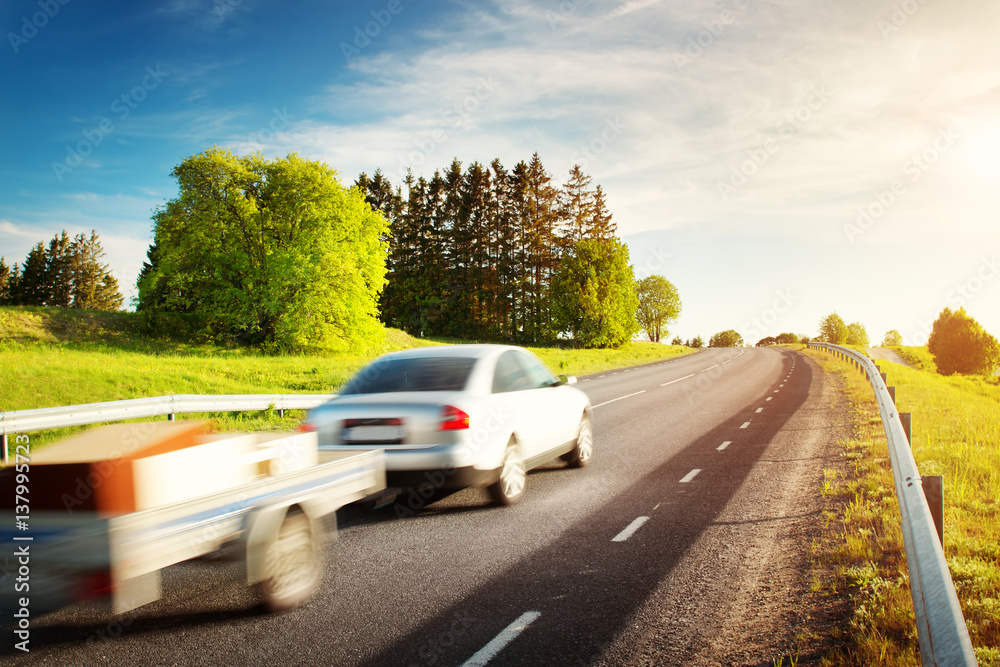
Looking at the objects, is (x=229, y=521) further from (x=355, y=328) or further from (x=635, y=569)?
(x=355, y=328)

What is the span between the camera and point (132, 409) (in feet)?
36.9

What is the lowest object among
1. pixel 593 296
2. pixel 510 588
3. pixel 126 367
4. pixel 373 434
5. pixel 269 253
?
pixel 510 588

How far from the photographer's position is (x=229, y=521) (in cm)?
383

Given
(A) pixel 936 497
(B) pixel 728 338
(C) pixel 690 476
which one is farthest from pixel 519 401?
(B) pixel 728 338

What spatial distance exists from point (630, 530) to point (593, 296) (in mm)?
53964

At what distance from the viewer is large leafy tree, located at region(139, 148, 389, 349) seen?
3253cm

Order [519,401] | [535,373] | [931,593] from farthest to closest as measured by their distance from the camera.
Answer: [535,373]
[519,401]
[931,593]

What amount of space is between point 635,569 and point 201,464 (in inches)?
126

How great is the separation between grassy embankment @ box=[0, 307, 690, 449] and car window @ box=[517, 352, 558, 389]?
7.08 meters

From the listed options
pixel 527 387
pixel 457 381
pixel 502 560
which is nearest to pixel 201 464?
pixel 502 560

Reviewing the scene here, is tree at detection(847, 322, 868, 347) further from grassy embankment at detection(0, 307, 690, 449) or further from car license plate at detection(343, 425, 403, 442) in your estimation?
car license plate at detection(343, 425, 403, 442)

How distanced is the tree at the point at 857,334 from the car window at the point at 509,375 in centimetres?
13448

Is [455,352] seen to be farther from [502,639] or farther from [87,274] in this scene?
[87,274]

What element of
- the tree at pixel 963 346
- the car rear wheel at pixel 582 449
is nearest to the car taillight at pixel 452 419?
the car rear wheel at pixel 582 449
